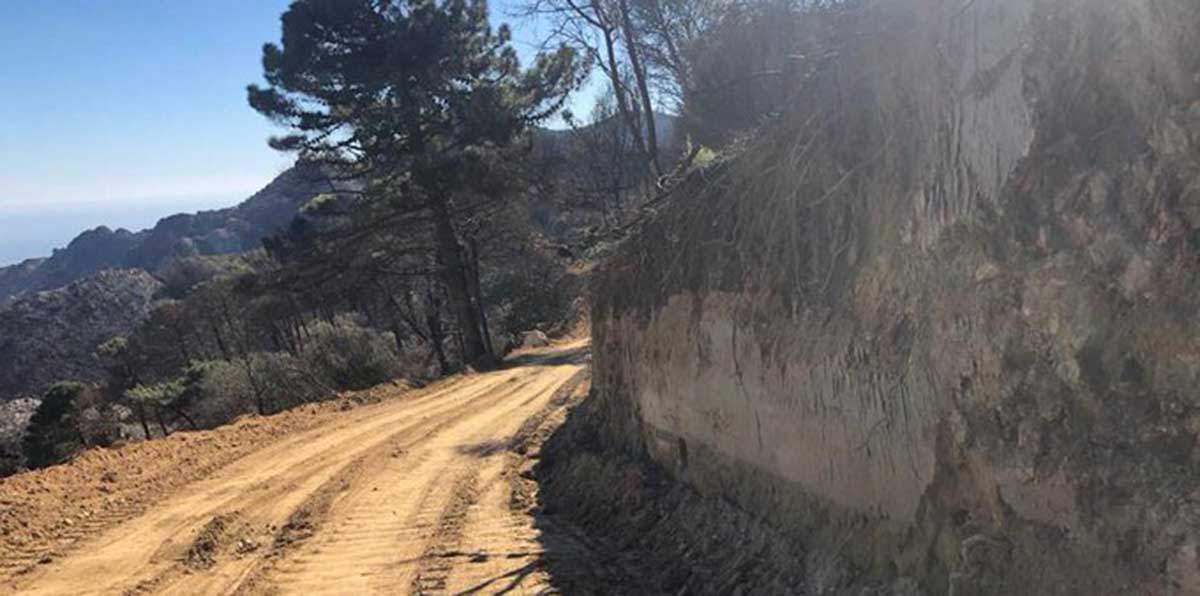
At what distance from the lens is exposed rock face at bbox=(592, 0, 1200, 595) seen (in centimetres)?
379

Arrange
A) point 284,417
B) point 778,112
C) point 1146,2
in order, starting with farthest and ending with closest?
point 284,417 < point 778,112 < point 1146,2

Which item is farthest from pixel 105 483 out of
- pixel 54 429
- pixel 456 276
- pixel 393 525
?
pixel 54 429

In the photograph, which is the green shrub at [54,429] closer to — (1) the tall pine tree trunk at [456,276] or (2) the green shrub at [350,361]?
(2) the green shrub at [350,361]

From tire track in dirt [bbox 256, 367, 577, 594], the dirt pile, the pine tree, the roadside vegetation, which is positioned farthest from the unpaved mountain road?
the pine tree

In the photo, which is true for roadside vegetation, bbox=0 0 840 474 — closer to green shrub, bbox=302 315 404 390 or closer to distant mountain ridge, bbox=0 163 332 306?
green shrub, bbox=302 315 404 390

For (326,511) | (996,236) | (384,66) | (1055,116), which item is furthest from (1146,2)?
(384,66)

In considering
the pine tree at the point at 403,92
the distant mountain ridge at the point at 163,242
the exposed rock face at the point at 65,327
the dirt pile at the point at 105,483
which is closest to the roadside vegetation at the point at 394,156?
the pine tree at the point at 403,92

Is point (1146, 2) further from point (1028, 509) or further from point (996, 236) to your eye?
point (1028, 509)

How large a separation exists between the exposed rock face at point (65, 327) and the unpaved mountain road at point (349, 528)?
60.1m

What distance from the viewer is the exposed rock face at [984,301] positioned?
12.4 feet

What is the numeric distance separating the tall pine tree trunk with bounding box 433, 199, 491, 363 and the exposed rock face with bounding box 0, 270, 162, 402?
46096 mm

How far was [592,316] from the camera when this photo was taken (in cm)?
1326

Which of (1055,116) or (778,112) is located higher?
(778,112)

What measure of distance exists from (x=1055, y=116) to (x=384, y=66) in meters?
26.2
